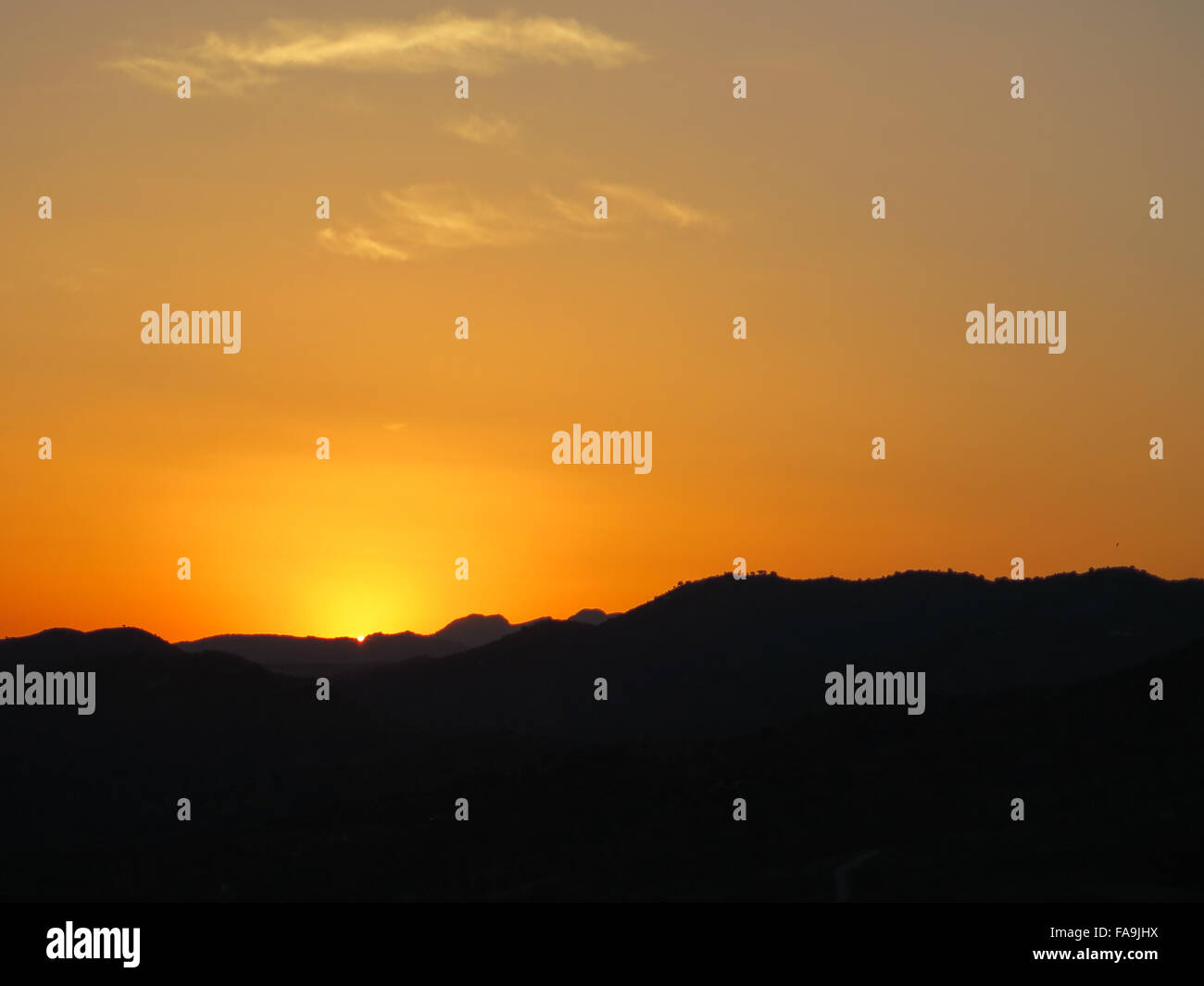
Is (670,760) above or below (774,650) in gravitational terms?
below

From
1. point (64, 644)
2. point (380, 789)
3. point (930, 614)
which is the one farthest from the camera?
point (64, 644)

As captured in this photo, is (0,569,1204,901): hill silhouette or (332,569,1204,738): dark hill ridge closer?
(0,569,1204,901): hill silhouette

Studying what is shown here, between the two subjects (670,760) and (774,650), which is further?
(774,650)

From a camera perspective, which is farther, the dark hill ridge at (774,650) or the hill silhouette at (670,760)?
the dark hill ridge at (774,650)

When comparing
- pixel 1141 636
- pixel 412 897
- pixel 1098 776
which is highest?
pixel 1141 636

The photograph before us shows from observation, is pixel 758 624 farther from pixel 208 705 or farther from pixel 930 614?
pixel 208 705
